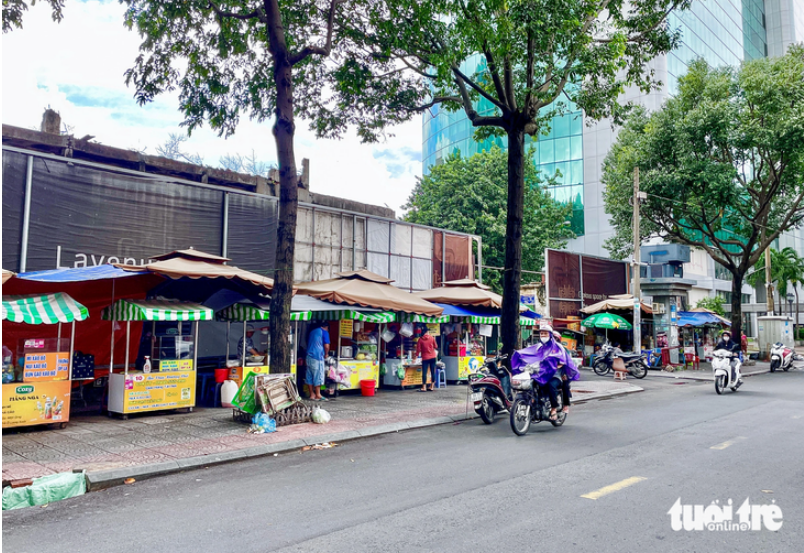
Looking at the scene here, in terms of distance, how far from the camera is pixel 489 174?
1335 inches

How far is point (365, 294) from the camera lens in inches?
568

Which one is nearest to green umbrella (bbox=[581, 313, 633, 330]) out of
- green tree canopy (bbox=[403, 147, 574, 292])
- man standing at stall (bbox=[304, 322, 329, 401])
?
green tree canopy (bbox=[403, 147, 574, 292])

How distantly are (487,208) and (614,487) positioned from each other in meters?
27.4

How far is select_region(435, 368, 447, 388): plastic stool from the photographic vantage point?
1710cm

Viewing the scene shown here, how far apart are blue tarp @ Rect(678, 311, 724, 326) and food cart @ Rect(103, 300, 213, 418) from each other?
919 inches

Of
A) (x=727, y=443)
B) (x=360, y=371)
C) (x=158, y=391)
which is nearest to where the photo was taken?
(x=727, y=443)

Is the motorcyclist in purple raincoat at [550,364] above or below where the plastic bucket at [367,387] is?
above

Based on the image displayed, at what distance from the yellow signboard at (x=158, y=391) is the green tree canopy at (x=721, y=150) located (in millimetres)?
21549

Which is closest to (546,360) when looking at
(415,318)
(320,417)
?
(320,417)

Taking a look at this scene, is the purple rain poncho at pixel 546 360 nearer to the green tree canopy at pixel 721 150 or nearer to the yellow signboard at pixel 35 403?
the yellow signboard at pixel 35 403

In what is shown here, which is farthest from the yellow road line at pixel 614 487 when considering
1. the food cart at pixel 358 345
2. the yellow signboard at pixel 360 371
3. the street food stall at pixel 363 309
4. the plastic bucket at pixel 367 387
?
the yellow signboard at pixel 360 371

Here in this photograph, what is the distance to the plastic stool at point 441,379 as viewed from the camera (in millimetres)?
17103

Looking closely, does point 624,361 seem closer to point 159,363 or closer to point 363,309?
point 363,309

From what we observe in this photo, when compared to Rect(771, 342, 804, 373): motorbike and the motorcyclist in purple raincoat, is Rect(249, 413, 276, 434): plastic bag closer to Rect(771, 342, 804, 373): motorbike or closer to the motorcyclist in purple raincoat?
the motorcyclist in purple raincoat
